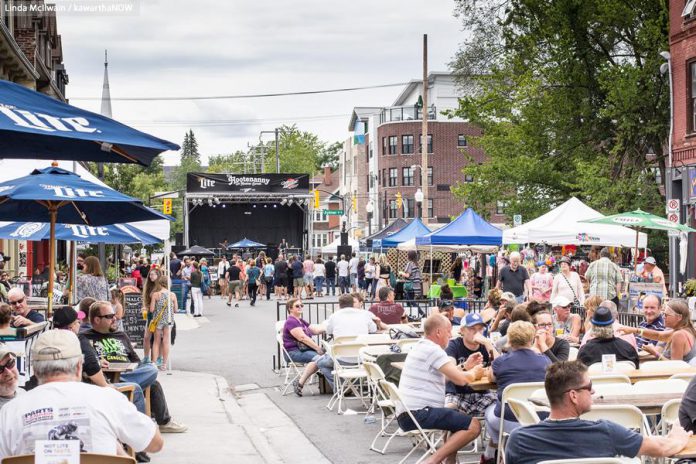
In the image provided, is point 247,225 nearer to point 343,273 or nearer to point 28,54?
point 343,273

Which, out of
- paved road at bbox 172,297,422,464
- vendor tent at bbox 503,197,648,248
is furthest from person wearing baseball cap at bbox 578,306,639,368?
vendor tent at bbox 503,197,648,248

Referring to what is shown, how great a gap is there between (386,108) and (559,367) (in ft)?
285

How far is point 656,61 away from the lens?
36562mm

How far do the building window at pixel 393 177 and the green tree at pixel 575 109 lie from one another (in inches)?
1752

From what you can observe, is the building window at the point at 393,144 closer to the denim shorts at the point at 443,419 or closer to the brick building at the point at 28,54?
the brick building at the point at 28,54

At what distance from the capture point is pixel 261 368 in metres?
18.3

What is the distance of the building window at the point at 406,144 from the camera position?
3462 inches

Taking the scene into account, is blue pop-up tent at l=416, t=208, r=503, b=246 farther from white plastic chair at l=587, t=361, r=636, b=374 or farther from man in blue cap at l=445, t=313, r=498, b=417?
white plastic chair at l=587, t=361, r=636, b=374

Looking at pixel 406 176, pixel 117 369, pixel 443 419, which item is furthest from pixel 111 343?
pixel 406 176

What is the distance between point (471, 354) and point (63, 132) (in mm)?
5094

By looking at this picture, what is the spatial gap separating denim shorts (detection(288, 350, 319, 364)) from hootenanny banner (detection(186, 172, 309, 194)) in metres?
40.5

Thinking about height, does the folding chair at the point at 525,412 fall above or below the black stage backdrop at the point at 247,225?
below

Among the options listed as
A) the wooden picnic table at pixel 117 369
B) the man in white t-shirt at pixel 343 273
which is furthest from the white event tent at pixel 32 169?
the man in white t-shirt at pixel 343 273

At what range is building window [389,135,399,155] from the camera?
8900 centimetres
